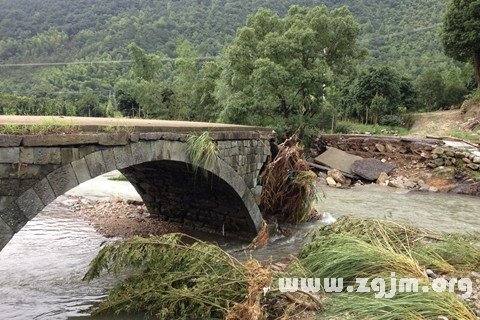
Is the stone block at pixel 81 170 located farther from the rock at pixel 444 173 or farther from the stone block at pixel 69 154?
the rock at pixel 444 173

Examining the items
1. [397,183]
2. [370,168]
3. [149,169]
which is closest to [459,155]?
[397,183]

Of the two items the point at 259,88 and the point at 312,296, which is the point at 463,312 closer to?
the point at 312,296

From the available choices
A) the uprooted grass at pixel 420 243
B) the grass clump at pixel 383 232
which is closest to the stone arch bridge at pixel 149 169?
the uprooted grass at pixel 420 243

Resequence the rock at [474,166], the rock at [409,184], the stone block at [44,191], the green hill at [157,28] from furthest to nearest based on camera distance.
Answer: the green hill at [157,28] → the rock at [474,166] → the rock at [409,184] → the stone block at [44,191]

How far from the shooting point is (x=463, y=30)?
1014 inches

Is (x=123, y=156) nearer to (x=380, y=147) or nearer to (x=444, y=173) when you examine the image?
(x=444, y=173)

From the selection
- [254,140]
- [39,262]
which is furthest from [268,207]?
[39,262]

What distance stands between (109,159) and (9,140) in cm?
148

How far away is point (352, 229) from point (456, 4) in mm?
24984

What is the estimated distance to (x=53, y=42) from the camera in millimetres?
66562

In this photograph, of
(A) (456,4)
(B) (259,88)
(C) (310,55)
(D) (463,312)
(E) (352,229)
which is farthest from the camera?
(A) (456,4)

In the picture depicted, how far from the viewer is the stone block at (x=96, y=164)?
5.78 m

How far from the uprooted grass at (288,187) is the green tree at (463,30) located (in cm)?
2006

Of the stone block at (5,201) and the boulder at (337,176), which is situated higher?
the stone block at (5,201)
